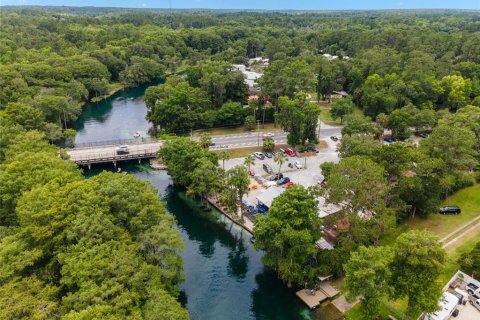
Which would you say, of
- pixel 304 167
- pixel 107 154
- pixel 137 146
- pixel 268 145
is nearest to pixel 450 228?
pixel 304 167

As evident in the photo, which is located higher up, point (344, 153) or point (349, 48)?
point (349, 48)

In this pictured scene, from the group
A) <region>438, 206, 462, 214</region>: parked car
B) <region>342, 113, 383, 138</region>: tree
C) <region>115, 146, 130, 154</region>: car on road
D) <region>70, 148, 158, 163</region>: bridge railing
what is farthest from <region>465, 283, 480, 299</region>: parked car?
<region>115, 146, 130, 154</region>: car on road

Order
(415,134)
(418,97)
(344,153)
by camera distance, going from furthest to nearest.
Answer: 1. (418,97)
2. (415,134)
3. (344,153)

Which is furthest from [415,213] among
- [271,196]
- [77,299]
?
[77,299]

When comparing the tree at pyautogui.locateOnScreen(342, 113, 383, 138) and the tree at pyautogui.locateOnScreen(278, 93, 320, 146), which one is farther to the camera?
the tree at pyautogui.locateOnScreen(278, 93, 320, 146)

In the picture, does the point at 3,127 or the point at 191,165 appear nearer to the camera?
the point at 191,165

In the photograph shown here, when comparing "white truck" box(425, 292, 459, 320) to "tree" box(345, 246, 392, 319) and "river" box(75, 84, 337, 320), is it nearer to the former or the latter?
"tree" box(345, 246, 392, 319)

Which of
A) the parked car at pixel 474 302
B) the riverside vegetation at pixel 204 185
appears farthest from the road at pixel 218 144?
the parked car at pixel 474 302

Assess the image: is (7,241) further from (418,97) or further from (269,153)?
(418,97)

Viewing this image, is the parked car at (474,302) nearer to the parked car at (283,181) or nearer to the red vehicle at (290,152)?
the parked car at (283,181)
